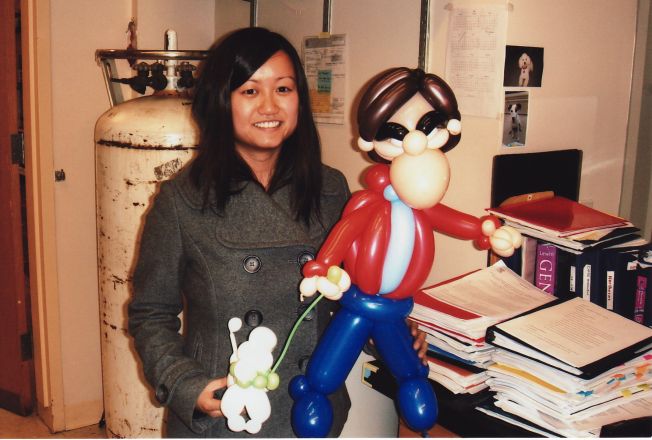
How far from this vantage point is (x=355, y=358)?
3.02 ft

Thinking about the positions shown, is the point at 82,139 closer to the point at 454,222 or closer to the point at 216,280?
the point at 216,280

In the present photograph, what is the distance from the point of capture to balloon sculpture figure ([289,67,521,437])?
0.81 m

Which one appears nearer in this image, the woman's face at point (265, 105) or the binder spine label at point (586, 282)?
the woman's face at point (265, 105)

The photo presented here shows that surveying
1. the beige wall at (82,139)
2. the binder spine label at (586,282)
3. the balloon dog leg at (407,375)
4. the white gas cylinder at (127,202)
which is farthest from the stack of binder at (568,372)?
the beige wall at (82,139)

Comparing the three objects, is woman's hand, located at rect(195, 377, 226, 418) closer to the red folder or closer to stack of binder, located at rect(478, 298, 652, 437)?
stack of binder, located at rect(478, 298, 652, 437)

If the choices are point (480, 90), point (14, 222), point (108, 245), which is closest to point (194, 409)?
point (480, 90)

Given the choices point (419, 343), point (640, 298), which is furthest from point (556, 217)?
point (419, 343)

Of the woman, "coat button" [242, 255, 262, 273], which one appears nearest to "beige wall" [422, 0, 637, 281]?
the woman

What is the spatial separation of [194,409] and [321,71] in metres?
1.27

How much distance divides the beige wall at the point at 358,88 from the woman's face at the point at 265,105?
2.04 feet

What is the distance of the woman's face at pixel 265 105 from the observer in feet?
3.17

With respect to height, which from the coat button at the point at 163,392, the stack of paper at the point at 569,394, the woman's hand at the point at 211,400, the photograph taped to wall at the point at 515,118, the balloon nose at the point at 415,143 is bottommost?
the stack of paper at the point at 569,394

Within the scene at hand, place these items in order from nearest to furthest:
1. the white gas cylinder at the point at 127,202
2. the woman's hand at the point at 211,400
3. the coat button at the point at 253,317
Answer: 1. the woman's hand at the point at 211,400
2. the coat button at the point at 253,317
3. the white gas cylinder at the point at 127,202

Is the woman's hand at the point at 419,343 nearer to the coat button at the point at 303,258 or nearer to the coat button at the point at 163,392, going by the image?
the coat button at the point at 303,258
